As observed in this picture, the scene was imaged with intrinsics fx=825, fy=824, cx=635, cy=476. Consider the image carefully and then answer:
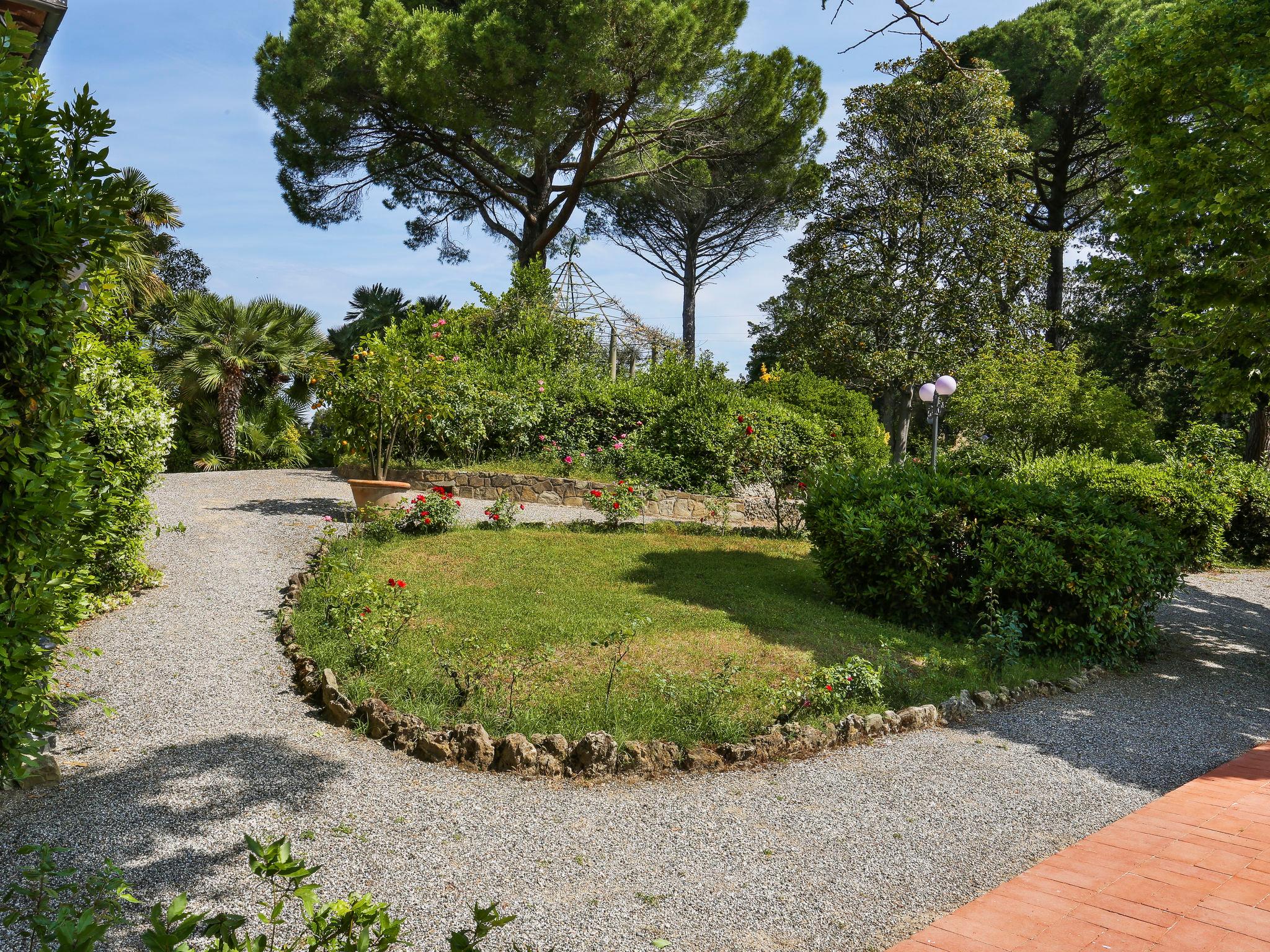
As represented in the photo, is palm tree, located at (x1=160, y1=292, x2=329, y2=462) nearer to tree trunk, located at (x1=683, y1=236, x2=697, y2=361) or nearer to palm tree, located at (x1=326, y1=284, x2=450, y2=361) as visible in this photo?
palm tree, located at (x1=326, y1=284, x2=450, y2=361)

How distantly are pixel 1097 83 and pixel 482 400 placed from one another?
19469mm

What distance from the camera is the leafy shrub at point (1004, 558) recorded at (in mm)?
6176

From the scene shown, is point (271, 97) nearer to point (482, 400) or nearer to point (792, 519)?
point (482, 400)

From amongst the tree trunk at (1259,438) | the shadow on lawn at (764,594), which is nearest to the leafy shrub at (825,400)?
the shadow on lawn at (764,594)

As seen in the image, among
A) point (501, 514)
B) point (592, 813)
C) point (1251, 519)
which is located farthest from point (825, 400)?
point (592, 813)

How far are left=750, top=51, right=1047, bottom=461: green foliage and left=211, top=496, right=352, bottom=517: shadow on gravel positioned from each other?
12458 mm

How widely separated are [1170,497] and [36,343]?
1126cm

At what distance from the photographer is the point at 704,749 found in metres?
4.00

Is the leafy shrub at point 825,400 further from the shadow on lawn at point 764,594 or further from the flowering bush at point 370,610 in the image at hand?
the flowering bush at point 370,610

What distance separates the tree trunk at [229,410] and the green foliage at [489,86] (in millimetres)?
5318

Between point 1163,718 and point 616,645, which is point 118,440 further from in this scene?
point 1163,718

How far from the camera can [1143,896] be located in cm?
289

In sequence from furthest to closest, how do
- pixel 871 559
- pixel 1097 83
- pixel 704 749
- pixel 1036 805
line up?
pixel 1097 83, pixel 871 559, pixel 704 749, pixel 1036 805

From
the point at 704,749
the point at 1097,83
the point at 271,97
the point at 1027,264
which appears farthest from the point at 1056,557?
the point at 1097,83
